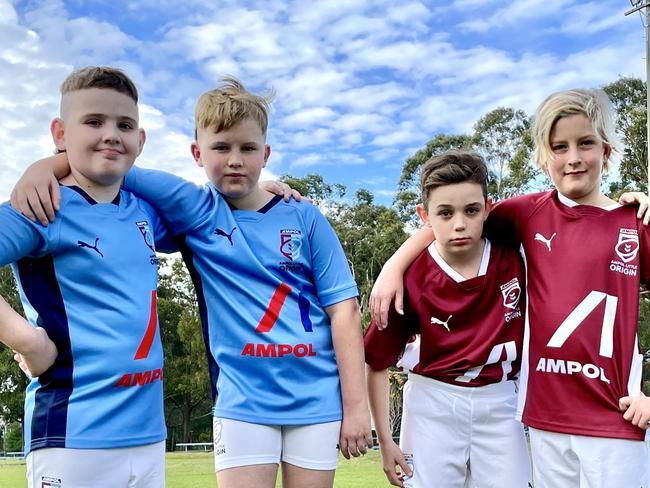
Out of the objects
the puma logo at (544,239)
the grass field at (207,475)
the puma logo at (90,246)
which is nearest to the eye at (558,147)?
the puma logo at (544,239)

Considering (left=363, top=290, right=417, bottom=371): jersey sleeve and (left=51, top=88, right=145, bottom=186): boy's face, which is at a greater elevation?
(left=51, top=88, right=145, bottom=186): boy's face

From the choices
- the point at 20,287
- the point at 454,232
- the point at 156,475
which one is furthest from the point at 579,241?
the point at 20,287

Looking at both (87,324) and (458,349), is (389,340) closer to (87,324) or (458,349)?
(458,349)

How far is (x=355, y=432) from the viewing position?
271 centimetres

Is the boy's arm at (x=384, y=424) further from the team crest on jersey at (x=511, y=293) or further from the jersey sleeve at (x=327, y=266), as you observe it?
the team crest on jersey at (x=511, y=293)

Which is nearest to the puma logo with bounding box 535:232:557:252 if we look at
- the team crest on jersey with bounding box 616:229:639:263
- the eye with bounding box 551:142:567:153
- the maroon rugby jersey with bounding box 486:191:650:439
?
the maroon rugby jersey with bounding box 486:191:650:439

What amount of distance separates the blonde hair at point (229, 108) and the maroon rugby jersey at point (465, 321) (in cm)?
99

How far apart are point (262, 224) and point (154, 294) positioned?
54cm

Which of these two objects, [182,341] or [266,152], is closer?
[266,152]

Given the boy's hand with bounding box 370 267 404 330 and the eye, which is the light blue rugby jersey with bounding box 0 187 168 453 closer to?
the boy's hand with bounding box 370 267 404 330

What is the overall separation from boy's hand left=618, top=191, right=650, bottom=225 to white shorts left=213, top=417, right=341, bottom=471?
5.00 ft

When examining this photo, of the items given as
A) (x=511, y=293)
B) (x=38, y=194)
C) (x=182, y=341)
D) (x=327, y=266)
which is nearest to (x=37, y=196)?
(x=38, y=194)

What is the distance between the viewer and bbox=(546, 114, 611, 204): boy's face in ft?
9.44

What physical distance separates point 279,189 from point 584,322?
1373mm
